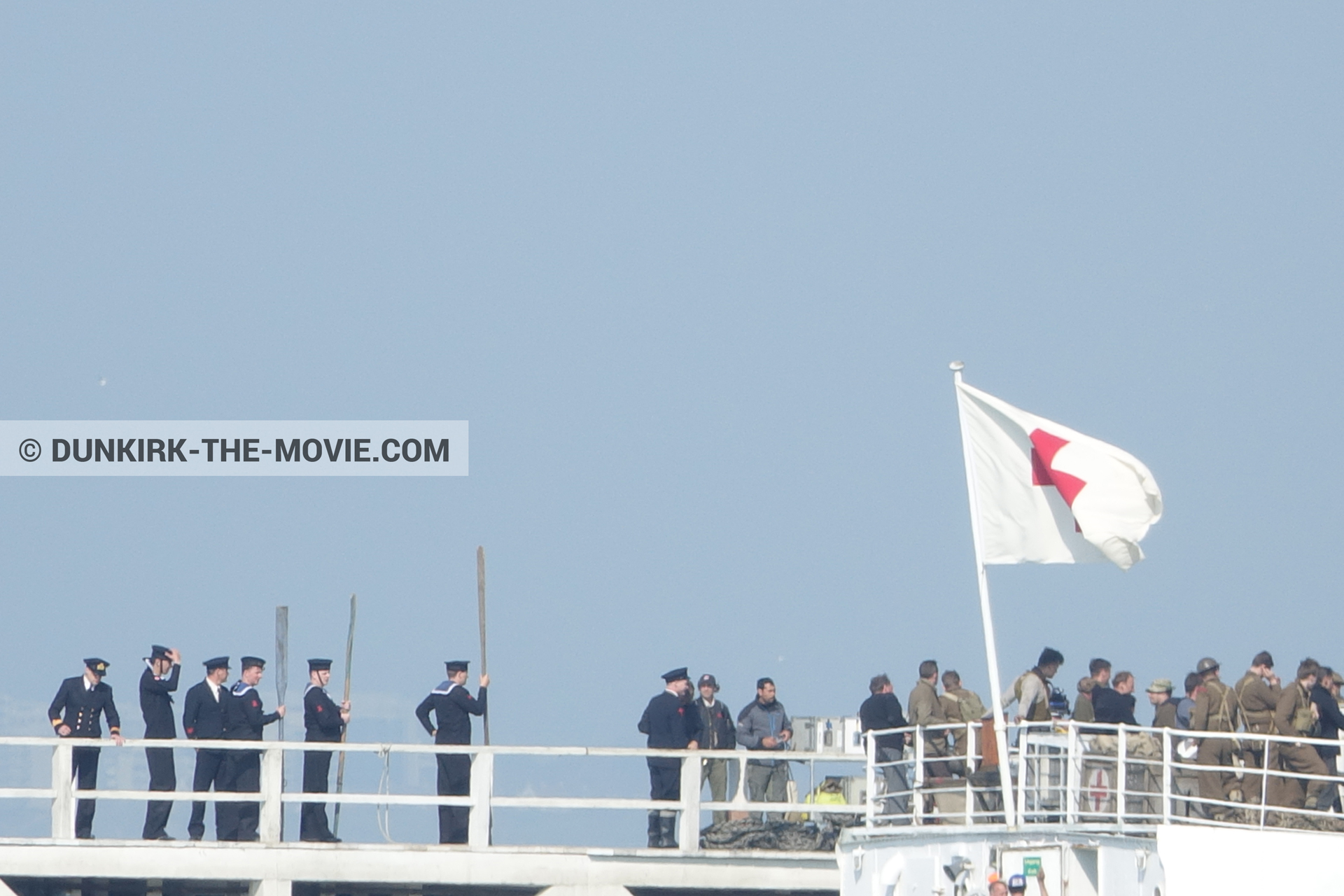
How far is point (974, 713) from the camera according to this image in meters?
23.8

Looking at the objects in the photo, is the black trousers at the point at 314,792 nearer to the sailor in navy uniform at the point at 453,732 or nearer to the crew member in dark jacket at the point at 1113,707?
the sailor in navy uniform at the point at 453,732

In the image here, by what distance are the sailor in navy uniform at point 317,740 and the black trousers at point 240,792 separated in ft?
1.74

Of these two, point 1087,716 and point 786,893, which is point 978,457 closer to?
point 1087,716

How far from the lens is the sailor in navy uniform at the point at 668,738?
84.0ft

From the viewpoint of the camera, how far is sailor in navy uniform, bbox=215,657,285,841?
987 inches

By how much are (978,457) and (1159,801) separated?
3.78m

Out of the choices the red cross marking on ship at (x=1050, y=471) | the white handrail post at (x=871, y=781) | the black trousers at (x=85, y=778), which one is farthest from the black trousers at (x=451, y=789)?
the red cross marking on ship at (x=1050, y=471)

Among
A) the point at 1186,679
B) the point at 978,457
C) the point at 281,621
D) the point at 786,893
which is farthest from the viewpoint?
the point at 281,621

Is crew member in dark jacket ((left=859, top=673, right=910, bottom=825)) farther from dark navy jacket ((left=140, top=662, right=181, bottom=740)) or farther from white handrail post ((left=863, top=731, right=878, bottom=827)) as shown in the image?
dark navy jacket ((left=140, top=662, right=181, bottom=740))

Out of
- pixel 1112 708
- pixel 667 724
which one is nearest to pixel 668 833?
pixel 667 724

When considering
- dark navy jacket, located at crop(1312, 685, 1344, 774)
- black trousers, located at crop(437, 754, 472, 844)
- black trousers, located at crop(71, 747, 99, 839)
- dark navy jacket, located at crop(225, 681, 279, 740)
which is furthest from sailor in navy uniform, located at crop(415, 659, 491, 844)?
dark navy jacket, located at crop(1312, 685, 1344, 774)

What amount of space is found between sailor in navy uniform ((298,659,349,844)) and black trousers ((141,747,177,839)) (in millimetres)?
1424

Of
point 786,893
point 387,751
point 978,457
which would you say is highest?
point 978,457

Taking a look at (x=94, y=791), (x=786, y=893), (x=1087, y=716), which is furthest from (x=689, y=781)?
(x=94, y=791)
